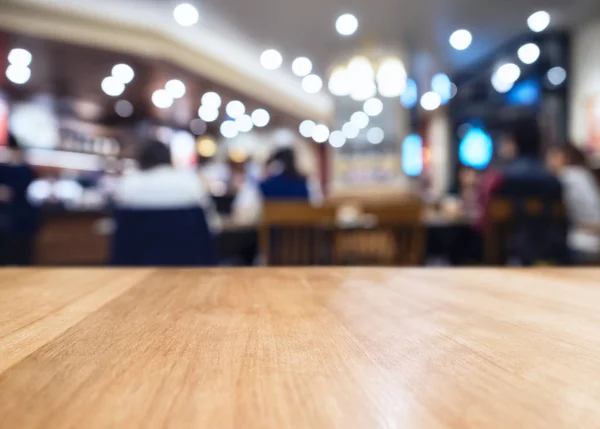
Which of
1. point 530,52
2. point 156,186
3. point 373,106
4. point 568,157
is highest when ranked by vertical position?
point 530,52

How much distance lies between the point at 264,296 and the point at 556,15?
21.3 ft

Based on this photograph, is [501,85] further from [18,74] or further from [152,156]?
[18,74]

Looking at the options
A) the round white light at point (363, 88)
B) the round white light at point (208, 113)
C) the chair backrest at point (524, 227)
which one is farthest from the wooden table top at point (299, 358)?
the round white light at point (208, 113)

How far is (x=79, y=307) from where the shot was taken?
1.46ft

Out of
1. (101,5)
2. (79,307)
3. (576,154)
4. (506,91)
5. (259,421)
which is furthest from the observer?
(506,91)

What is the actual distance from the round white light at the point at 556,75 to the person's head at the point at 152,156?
20.2 feet

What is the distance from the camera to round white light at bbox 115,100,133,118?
8055 millimetres

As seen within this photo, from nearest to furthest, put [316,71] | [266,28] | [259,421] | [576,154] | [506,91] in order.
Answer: [259,421]
[576,154]
[266,28]
[506,91]
[316,71]

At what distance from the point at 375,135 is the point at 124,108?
4.50m

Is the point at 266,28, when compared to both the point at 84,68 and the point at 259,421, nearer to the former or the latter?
the point at 84,68

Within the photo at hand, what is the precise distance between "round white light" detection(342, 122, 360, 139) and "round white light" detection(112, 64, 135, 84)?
133 inches

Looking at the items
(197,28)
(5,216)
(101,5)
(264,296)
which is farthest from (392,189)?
(264,296)

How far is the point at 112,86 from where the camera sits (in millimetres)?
6996

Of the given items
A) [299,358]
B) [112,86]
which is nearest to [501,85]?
Answer: [112,86]
